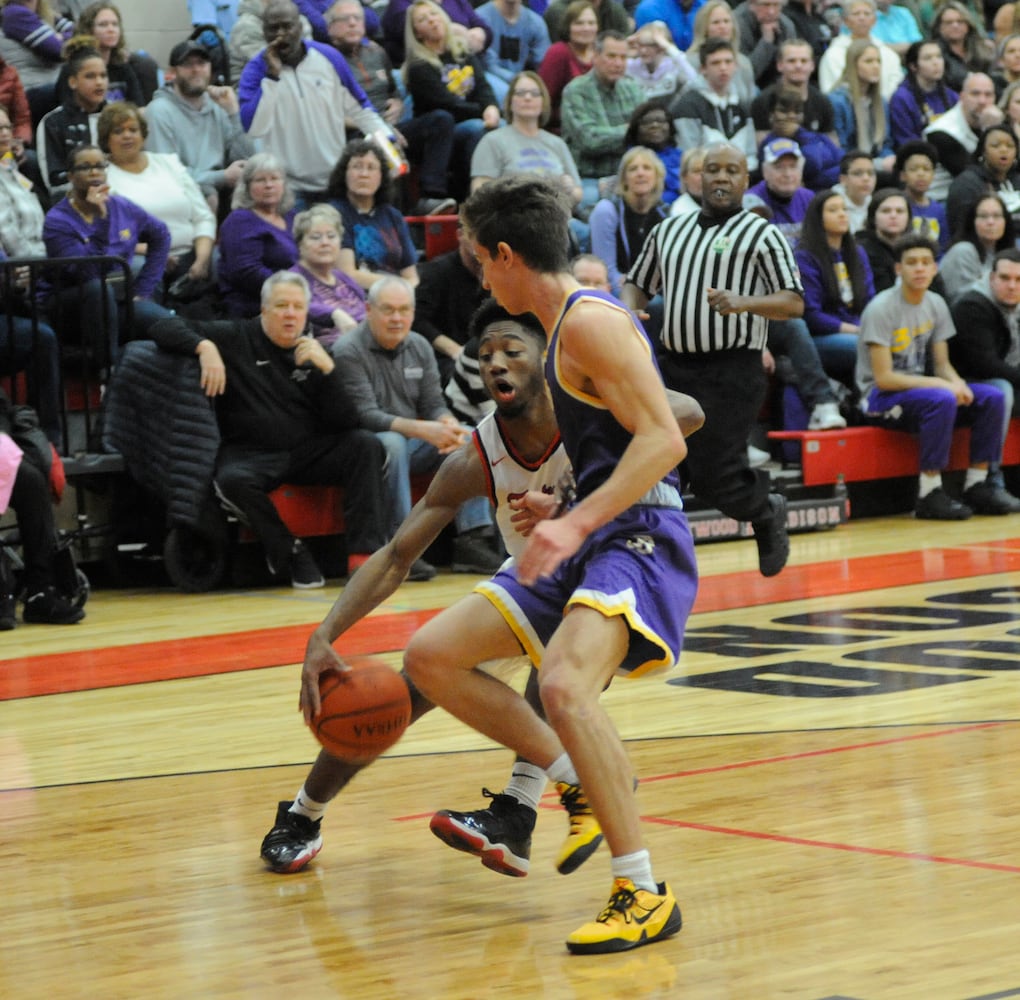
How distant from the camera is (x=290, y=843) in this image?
425 centimetres

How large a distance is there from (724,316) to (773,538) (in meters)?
0.99

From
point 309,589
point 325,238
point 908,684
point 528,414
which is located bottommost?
point 309,589

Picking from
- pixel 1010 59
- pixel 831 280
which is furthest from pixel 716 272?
pixel 1010 59

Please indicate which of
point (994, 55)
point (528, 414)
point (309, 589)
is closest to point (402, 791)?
point (528, 414)

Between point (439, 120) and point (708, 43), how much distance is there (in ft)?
→ 6.43

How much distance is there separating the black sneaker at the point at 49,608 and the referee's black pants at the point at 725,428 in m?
2.78

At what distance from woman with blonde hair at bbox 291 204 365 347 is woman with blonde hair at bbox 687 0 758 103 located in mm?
3979

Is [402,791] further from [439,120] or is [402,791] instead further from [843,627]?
[439,120]

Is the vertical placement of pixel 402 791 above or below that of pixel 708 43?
below

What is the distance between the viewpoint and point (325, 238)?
977 centimetres

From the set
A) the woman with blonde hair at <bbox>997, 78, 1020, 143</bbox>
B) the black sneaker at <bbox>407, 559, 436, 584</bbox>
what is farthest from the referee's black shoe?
the woman with blonde hair at <bbox>997, 78, 1020, 143</bbox>

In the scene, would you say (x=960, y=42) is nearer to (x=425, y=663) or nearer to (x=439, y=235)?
(x=439, y=235)

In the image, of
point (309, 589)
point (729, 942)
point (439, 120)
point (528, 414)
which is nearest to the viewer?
point (729, 942)

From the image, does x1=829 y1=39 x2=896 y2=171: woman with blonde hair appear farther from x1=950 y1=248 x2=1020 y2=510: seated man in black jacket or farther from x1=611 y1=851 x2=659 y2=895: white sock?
x1=611 y1=851 x2=659 y2=895: white sock
